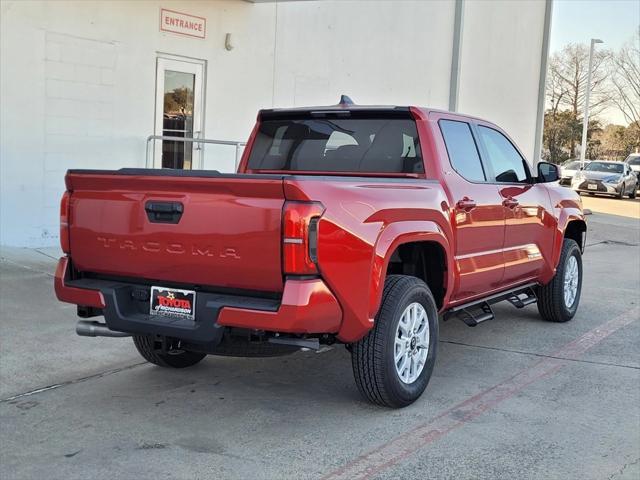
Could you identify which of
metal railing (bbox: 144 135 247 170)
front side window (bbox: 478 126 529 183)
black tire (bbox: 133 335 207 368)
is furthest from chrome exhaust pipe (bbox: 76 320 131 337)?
metal railing (bbox: 144 135 247 170)

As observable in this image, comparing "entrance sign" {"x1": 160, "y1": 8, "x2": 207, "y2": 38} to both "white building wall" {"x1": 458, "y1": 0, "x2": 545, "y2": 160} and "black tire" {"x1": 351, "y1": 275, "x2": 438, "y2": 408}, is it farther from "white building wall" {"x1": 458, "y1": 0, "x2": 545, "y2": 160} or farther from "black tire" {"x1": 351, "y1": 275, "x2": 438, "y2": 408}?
"white building wall" {"x1": 458, "y1": 0, "x2": 545, "y2": 160}

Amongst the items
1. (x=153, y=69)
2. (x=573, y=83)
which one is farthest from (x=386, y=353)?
(x=573, y=83)

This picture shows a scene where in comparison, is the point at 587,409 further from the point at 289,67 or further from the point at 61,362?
the point at 289,67

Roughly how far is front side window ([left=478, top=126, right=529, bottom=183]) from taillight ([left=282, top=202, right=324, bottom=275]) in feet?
8.92

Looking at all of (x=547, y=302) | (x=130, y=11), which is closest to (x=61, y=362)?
(x=547, y=302)

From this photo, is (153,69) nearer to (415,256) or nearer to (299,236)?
(415,256)

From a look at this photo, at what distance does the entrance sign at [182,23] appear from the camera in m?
A: 11.2

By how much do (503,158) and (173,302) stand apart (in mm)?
3446

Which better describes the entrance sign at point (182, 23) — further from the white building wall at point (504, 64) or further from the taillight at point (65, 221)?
the white building wall at point (504, 64)

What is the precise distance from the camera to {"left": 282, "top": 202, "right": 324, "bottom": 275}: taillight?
4.04 metres

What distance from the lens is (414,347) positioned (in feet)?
16.5

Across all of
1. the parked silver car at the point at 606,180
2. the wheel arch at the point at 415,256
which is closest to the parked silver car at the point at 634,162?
the parked silver car at the point at 606,180

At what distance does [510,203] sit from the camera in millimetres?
6348

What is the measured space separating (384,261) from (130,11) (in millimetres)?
7577
